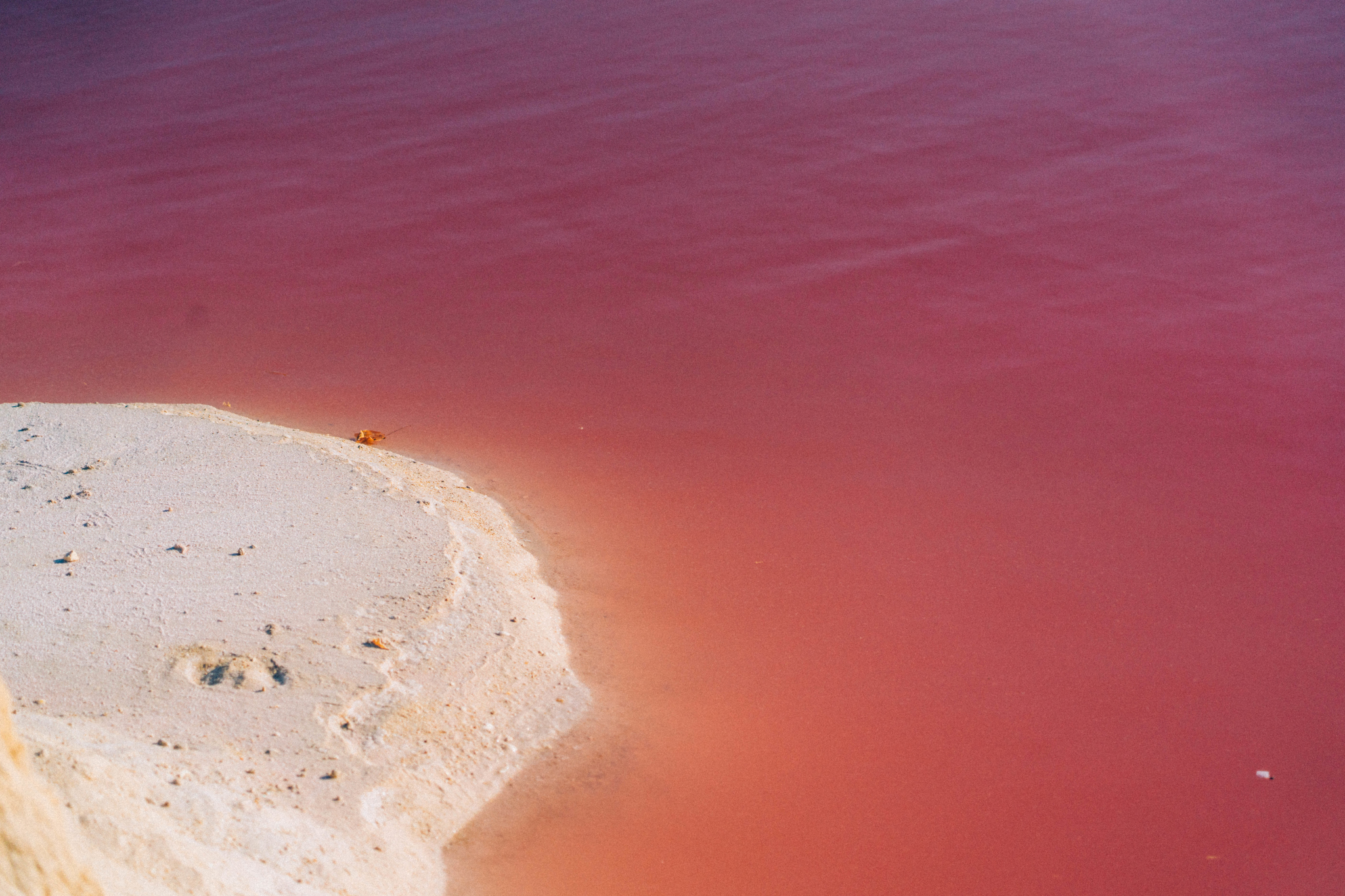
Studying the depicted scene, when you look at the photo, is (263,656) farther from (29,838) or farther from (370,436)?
(370,436)

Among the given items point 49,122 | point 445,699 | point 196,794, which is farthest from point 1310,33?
point 49,122

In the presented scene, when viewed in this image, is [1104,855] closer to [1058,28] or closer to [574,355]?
[574,355]

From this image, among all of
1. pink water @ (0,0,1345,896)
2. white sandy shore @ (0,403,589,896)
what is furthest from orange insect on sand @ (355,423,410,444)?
white sandy shore @ (0,403,589,896)

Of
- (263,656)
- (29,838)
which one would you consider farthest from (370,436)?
(29,838)

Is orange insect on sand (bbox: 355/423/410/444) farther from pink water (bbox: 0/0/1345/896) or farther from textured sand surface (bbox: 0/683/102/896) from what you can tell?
textured sand surface (bbox: 0/683/102/896)

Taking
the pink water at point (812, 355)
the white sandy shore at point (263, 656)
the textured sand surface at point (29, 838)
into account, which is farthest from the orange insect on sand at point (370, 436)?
the textured sand surface at point (29, 838)
